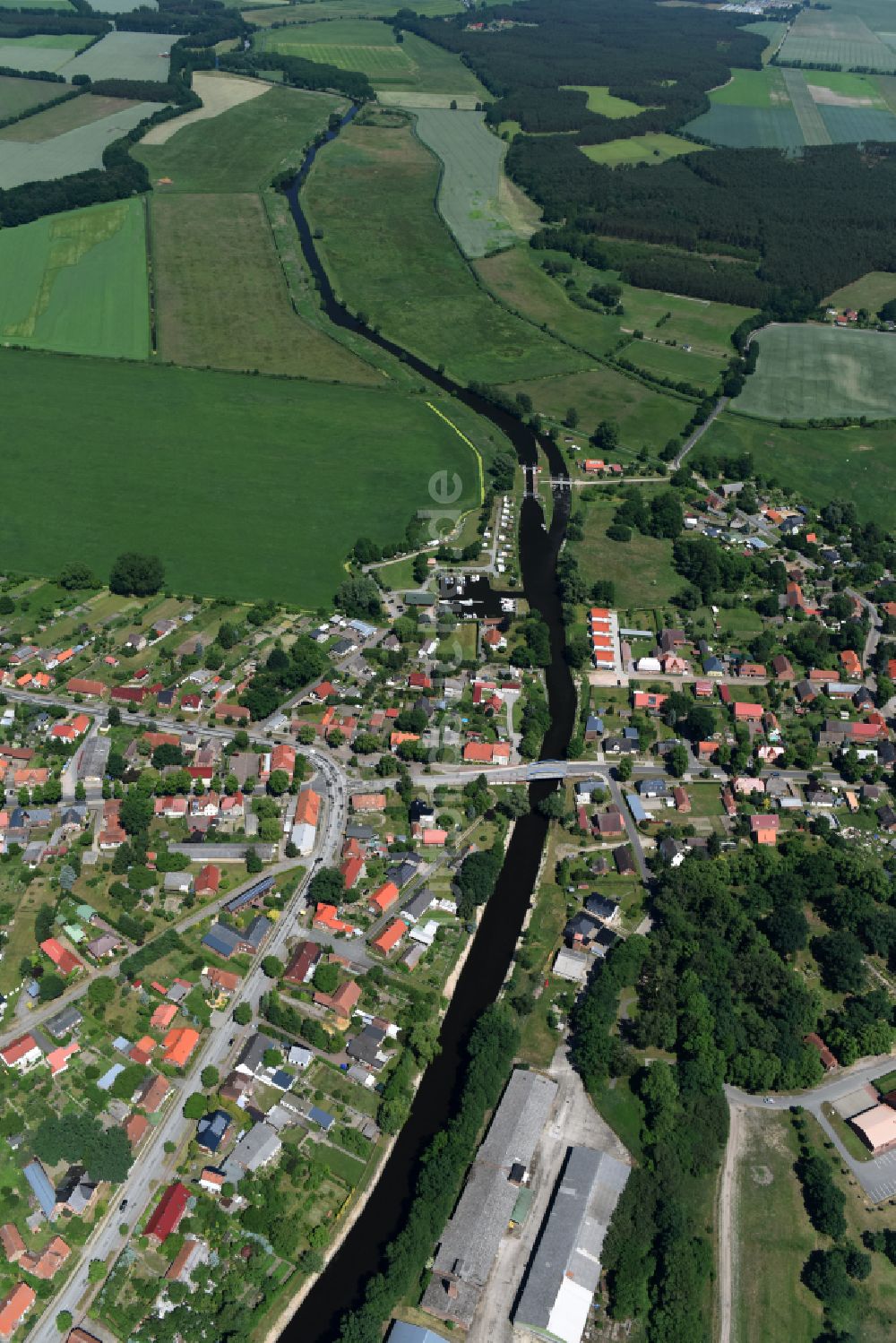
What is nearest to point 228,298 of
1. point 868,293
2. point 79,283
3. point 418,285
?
point 79,283

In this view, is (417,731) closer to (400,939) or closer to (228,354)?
(400,939)

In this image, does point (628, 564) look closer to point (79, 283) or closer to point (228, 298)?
point (228, 298)

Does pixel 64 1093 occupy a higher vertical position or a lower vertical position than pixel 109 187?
lower

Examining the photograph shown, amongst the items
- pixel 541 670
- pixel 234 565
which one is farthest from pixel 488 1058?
pixel 234 565

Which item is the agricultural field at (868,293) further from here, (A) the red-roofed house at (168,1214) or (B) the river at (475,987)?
(A) the red-roofed house at (168,1214)

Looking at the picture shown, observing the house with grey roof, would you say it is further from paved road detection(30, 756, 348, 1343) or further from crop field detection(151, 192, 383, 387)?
crop field detection(151, 192, 383, 387)

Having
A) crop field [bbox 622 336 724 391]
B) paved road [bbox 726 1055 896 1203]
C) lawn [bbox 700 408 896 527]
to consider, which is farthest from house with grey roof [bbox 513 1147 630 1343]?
crop field [bbox 622 336 724 391]
